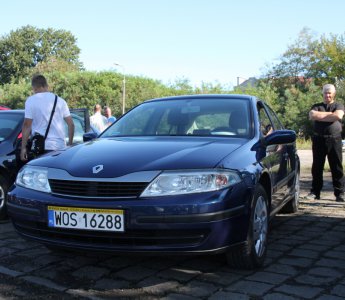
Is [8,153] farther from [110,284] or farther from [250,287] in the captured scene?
[250,287]

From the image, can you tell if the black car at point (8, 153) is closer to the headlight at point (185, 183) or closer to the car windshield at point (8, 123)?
the car windshield at point (8, 123)

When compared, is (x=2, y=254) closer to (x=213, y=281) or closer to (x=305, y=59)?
(x=213, y=281)

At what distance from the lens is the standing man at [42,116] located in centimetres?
520

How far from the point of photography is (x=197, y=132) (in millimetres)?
4270

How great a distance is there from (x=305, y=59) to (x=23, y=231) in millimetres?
43090

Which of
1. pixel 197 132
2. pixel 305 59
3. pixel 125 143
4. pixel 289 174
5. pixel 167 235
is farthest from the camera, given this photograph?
pixel 305 59

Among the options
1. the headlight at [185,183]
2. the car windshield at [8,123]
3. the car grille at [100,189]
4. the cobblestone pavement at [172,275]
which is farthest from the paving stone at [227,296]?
the car windshield at [8,123]

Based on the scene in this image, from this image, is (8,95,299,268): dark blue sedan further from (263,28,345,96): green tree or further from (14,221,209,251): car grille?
(263,28,345,96): green tree

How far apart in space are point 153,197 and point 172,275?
0.78 metres

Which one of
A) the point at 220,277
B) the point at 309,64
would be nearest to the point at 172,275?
the point at 220,277

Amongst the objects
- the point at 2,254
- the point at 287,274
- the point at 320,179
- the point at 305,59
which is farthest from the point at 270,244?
the point at 305,59

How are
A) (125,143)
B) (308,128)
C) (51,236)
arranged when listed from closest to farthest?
(51,236) → (125,143) → (308,128)

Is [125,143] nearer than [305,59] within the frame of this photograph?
Yes

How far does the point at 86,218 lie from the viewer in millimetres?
3154
